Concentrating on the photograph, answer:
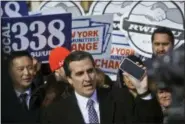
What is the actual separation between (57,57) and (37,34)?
189 millimetres

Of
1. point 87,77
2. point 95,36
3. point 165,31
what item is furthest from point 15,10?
point 165,31

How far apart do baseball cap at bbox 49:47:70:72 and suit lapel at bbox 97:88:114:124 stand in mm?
290

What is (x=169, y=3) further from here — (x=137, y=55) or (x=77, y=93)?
(x=77, y=93)

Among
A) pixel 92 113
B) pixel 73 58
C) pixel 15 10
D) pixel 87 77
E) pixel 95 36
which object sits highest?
pixel 15 10

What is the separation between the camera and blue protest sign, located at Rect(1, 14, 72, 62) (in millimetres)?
3215

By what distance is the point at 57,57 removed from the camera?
3197 millimetres

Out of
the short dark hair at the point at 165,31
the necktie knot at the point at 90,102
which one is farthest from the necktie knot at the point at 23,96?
the short dark hair at the point at 165,31

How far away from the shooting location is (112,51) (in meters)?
3.18

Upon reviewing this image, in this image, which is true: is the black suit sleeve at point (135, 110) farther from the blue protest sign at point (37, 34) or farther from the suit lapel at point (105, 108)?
the blue protest sign at point (37, 34)

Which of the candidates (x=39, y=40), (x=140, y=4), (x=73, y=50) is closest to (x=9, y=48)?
(x=39, y=40)

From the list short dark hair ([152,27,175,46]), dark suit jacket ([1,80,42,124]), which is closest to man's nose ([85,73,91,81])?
dark suit jacket ([1,80,42,124])

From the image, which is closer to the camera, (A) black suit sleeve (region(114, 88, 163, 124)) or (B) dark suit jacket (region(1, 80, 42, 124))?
(A) black suit sleeve (region(114, 88, 163, 124))

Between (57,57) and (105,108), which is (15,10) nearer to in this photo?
(57,57)

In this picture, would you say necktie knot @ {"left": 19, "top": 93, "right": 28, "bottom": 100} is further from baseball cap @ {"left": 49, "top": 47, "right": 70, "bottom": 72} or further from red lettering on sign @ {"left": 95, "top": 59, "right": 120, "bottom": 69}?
red lettering on sign @ {"left": 95, "top": 59, "right": 120, "bottom": 69}
